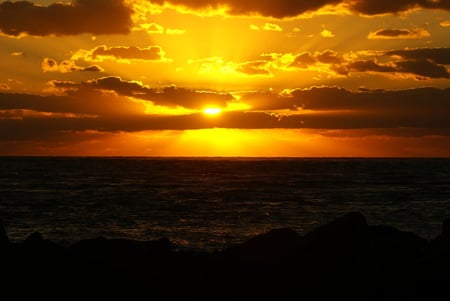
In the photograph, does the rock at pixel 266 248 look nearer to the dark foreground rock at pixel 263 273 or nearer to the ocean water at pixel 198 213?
the dark foreground rock at pixel 263 273

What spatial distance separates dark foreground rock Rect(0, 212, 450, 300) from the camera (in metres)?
11.9

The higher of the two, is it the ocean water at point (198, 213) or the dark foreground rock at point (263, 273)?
the dark foreground rock at point (263, 273)

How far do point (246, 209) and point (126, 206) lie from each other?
938 centimetres

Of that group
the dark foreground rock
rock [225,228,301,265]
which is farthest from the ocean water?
the dark foreground rock

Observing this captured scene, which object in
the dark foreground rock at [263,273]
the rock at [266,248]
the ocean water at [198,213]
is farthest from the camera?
the ocean water at [198,213]

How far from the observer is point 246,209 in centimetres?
4994

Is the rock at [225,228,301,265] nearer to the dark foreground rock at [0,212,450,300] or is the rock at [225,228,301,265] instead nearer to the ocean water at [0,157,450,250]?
the dark foreground rock at [0,212,450,300]

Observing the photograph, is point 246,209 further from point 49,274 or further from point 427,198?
point 49,274

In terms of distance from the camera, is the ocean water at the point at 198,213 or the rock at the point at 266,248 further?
the ocean water at the point at 198,213

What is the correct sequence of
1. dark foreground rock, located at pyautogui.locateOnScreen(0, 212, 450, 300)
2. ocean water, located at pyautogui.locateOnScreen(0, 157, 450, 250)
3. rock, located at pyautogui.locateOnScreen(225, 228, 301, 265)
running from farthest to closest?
ocean water, located at pyautogui.locateOnScreen(0, 157, 450, 250) < rock, located at pyautogui.locateOnScreen(225, 228, 301, 265) < dark foreground rock, located at pyautogui.locateOnScreen(0, 212, 450, 300)

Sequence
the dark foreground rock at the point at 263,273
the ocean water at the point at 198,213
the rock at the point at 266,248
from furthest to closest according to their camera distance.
Answer: the ocean water at the point at 198,213 < the rock at the point at 266,248 < the dark foreground rock at the point at 263,273

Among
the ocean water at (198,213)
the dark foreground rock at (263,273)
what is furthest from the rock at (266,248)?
the ocean water at (198,213)

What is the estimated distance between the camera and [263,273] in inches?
511

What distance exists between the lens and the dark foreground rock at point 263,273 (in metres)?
11.9
